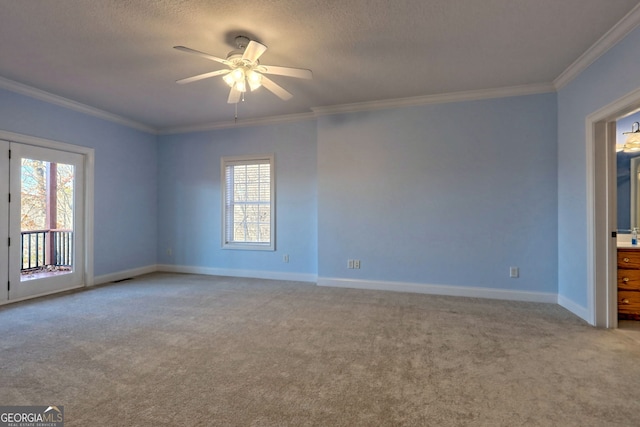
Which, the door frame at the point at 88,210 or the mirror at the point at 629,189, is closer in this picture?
the mirror at the point at 629,189

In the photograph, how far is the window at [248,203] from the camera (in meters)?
5.14

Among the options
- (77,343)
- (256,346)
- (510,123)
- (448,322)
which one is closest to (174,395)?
(256,346)

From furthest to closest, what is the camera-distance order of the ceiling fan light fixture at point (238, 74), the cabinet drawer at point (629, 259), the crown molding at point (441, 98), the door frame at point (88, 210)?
the door frame at point (88, 210) < the crown molding at point (441, 98) < the cabinet drawer at point (629, 259) < the ceiling fan light fixture at point (238, 74)

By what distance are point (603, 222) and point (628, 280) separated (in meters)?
0.74

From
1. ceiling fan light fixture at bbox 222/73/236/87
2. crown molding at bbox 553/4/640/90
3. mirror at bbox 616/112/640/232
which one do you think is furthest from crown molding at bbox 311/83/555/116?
ceiling fan light fixture at bbox 222/73/236/87

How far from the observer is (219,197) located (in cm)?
539

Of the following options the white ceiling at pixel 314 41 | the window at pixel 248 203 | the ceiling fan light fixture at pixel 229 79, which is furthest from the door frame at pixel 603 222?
the window at pixel 248 203

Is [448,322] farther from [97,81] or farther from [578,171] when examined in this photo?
[97,81]

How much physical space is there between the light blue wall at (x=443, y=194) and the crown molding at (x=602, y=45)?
0.43 metres

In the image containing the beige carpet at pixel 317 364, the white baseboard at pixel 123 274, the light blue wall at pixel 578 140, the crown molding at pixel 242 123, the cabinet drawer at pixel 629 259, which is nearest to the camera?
the beige carpet at pixel 317 364

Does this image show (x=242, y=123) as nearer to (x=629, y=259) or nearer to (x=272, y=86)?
(x=272, y=86)

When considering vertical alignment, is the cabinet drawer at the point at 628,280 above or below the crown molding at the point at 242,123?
below

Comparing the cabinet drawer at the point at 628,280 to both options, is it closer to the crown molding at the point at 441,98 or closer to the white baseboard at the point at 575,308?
the white baseboard at the point at 575,308

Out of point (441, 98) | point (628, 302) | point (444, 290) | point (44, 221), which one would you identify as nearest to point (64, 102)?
point (44, 221)
